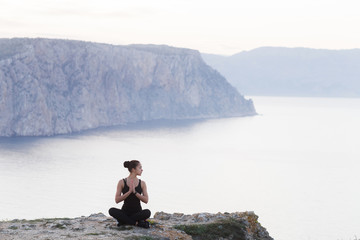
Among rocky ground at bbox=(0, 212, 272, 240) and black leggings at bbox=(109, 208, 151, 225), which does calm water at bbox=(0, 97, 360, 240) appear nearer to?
rocky ground at bbox=(0, 212, 272, 240)

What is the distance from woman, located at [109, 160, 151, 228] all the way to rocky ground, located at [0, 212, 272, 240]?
0.35 metres

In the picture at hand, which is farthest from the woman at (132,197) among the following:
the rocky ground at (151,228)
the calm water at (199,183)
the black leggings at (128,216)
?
the calm water at (199,183)

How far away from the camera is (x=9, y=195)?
12088 centimetres

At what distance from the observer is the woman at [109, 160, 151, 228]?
1912 cm

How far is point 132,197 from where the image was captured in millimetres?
19719

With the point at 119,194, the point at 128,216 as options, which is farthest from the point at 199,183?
the point at 119,194

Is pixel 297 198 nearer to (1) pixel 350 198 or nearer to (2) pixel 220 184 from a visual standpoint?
(1) pixel 350 198

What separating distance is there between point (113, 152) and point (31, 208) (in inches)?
2891

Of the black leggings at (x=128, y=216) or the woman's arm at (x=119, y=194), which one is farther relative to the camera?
the black leggings at (x=128, y=216)

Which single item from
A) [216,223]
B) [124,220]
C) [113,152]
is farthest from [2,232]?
[113,152]

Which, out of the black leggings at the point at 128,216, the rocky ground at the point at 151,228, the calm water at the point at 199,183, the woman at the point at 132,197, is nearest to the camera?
the woman at the point at 132,197

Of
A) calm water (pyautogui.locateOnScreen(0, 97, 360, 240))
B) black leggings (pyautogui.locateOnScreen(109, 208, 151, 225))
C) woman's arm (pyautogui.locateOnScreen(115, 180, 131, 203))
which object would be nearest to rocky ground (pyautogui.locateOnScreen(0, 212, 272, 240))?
black leggings (pyautogui.locateOnScreen(109, 208, 151, 225))

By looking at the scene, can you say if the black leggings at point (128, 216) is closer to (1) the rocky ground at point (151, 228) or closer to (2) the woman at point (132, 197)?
(2) the woman at point (132, 197)

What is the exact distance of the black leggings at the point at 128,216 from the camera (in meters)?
20.2
